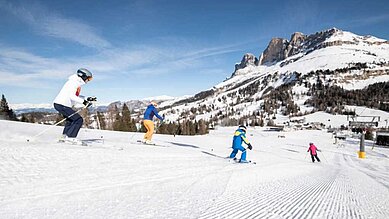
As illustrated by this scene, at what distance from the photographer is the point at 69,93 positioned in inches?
342

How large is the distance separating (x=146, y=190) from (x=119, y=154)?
3187 millimetres

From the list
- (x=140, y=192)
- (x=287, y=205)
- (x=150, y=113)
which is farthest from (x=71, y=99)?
(x=287, y=205)

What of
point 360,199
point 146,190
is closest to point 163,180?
point 146,190

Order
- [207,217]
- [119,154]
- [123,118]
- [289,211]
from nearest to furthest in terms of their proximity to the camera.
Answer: [207,217] → [289,211] → [119,154] → [123,118]

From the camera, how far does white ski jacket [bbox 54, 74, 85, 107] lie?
28.4 ft

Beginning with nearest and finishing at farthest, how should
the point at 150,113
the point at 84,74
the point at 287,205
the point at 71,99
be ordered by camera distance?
the point at 287,205, the point at 71,99, the point at 84,74, the point at 150,113

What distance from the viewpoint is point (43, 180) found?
205 inches

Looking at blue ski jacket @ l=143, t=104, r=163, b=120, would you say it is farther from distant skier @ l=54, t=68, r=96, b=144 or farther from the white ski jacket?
the white ski jacket

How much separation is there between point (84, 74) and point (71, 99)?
992mm

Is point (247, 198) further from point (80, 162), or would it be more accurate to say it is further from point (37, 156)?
point (37, 156)

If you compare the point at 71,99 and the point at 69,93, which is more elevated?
the point at 69,93

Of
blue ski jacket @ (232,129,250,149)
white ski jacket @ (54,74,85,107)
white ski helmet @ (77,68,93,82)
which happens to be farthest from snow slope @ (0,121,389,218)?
blue ski jacket @ (232,129,250,149)

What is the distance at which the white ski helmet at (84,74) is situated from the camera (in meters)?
8.83

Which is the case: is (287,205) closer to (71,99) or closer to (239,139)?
(239,139)
